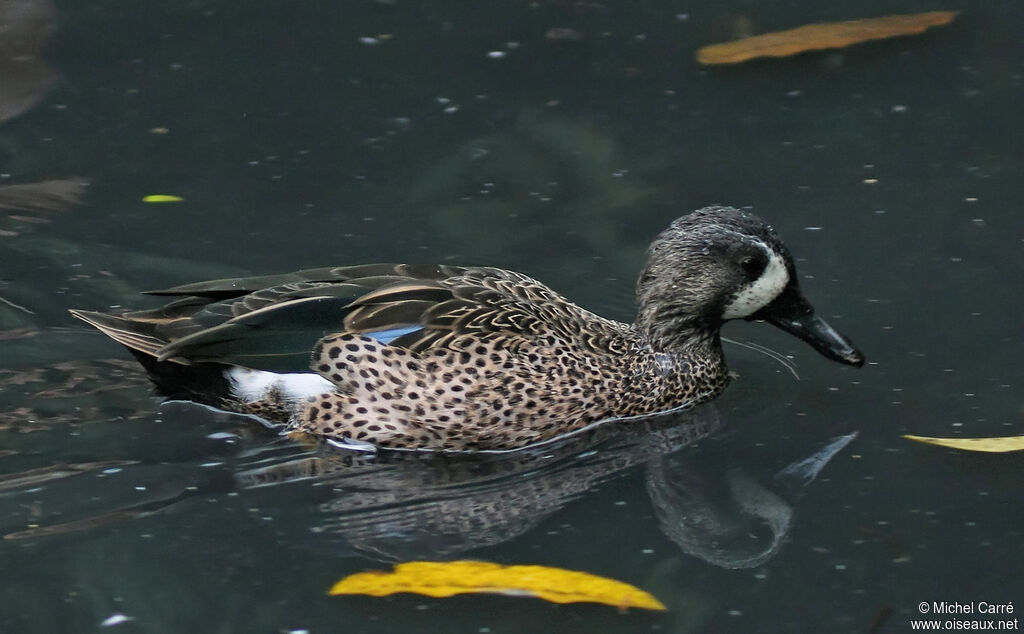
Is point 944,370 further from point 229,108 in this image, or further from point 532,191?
point 229,108

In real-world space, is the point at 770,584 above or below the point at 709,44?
below

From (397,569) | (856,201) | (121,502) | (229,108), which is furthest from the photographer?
(229,108)

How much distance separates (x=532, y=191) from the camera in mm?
8602

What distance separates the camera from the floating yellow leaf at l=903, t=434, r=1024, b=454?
625 centimetres

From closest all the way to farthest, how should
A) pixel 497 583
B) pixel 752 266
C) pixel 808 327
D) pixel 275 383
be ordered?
→ pixel 497 583
pixel 275 383
pixel 752 266
pixel 808 327

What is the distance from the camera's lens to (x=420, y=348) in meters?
6.36

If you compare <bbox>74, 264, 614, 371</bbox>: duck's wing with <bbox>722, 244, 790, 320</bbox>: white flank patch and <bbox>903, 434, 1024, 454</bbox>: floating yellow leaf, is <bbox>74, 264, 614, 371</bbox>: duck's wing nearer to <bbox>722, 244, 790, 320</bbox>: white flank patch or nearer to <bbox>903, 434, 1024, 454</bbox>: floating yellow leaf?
<bbox>722, 244, 790, 320</bbox>: white flank patch

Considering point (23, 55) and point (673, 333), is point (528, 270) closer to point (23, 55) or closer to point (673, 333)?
point (673, 333)

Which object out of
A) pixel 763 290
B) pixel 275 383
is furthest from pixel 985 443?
pixel 275 383

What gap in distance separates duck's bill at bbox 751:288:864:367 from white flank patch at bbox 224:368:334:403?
1.94 m

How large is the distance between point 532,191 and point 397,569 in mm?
3564

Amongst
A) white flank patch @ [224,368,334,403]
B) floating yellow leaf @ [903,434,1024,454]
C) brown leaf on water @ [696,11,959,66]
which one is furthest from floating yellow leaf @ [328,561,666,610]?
brown leaf on water @ [696,11,959,66]

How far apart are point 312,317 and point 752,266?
73.1 inches

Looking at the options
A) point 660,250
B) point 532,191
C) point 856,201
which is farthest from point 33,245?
point 856,201
